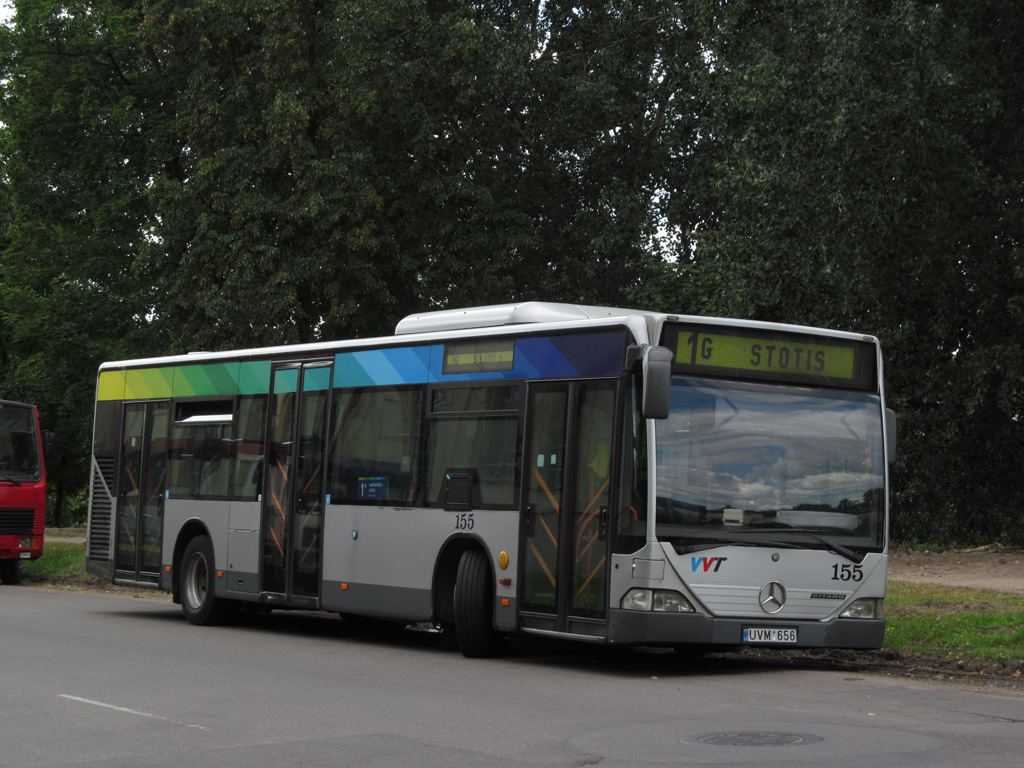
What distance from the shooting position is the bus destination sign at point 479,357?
42.9 feet

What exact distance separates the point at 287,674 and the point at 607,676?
2713 mm

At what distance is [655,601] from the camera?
11.3 metres

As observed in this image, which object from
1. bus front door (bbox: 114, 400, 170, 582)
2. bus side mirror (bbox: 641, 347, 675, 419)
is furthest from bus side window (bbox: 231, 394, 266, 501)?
bus side mirror (bbox: 641, 347, 675, 419)

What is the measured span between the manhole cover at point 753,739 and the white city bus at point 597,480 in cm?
293

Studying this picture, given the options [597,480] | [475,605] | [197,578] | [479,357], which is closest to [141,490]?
[197,578]

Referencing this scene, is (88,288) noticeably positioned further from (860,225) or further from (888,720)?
(888,720)

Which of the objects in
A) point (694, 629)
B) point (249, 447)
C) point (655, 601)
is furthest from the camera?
point (249, 447)

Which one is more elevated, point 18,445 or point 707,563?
point 18,445

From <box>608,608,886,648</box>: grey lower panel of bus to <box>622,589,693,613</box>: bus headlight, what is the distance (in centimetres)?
4

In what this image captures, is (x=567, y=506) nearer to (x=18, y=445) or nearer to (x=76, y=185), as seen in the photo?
(x=18, y=445)

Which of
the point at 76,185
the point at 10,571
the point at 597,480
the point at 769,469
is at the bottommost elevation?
the point at 10,571

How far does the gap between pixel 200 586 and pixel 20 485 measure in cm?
996

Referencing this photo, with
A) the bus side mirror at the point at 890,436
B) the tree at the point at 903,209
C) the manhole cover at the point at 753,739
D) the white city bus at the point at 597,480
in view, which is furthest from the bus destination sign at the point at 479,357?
the tree at the point at 903,209

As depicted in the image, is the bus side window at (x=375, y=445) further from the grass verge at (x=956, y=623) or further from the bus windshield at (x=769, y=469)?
the grass verge at (x=956, y=623)
